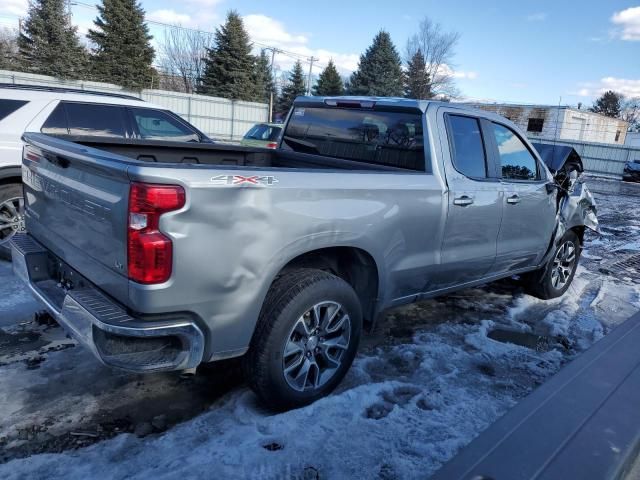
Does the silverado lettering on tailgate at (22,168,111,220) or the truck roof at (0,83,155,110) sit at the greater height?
the truck roof at (0,83,155,110)

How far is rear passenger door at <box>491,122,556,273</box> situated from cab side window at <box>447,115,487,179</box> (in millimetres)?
261

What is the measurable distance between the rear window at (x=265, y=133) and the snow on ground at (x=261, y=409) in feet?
37.8

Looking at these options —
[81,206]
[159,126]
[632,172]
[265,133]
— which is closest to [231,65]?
[265,133]

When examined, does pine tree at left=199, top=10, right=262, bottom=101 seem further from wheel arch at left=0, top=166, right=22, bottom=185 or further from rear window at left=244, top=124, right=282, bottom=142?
wheel arch at left=0, top=166, right=22, bottom=185

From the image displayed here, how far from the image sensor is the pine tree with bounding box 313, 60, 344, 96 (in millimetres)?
49797

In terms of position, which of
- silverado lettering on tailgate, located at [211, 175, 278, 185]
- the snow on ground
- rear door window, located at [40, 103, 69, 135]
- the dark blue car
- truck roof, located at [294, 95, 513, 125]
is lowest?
the snow on ground

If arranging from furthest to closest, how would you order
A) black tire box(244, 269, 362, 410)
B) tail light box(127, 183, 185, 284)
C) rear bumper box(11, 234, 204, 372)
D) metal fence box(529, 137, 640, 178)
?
metal fence box(529, 137, 640, 178), black tire box(244, 269, 362, 410), rear bumper box(11, 234, 204, 372), tail light box(127, 183, 185, 284)

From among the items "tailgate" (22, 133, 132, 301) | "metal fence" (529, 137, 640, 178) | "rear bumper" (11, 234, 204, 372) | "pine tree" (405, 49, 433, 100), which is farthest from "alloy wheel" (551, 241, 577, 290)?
"pine tree" (405, 49, 433, 100)

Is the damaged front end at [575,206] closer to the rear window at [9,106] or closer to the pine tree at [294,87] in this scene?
the rear window at [9,106]

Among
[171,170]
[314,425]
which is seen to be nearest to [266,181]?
[171,170]

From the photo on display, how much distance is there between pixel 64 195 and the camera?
2.91m

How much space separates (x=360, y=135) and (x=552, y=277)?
2.95m

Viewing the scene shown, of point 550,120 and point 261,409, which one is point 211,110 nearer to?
point 261,409

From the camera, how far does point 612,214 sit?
542 inches
